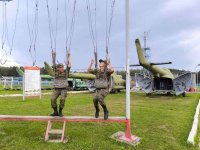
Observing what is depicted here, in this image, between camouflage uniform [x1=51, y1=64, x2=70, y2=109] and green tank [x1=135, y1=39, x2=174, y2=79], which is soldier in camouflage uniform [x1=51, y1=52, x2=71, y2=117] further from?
green tank [x1=135, y1=39, x2=174, y2=79]

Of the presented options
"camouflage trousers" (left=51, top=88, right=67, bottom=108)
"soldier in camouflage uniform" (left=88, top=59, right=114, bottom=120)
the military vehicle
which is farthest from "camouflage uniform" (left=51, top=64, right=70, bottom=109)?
the military vehicle

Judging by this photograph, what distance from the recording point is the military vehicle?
2631cm

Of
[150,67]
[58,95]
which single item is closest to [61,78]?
[58,95]

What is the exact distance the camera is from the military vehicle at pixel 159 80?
86.3ft

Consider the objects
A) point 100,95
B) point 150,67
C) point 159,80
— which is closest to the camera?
point 100,95

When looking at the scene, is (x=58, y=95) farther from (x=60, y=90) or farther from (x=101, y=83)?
(x=101, y=83)

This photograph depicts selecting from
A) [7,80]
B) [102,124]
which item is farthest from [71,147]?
[7,80]

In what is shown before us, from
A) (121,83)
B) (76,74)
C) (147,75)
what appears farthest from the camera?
(121,83)

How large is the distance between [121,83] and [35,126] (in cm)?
2631

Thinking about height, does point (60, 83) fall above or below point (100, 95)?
above

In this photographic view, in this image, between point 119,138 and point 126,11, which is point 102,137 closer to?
point 119,138

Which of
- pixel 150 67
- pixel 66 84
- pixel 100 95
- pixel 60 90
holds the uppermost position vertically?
pixel 150 67

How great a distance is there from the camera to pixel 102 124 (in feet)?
32.4

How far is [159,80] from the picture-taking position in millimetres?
28797
